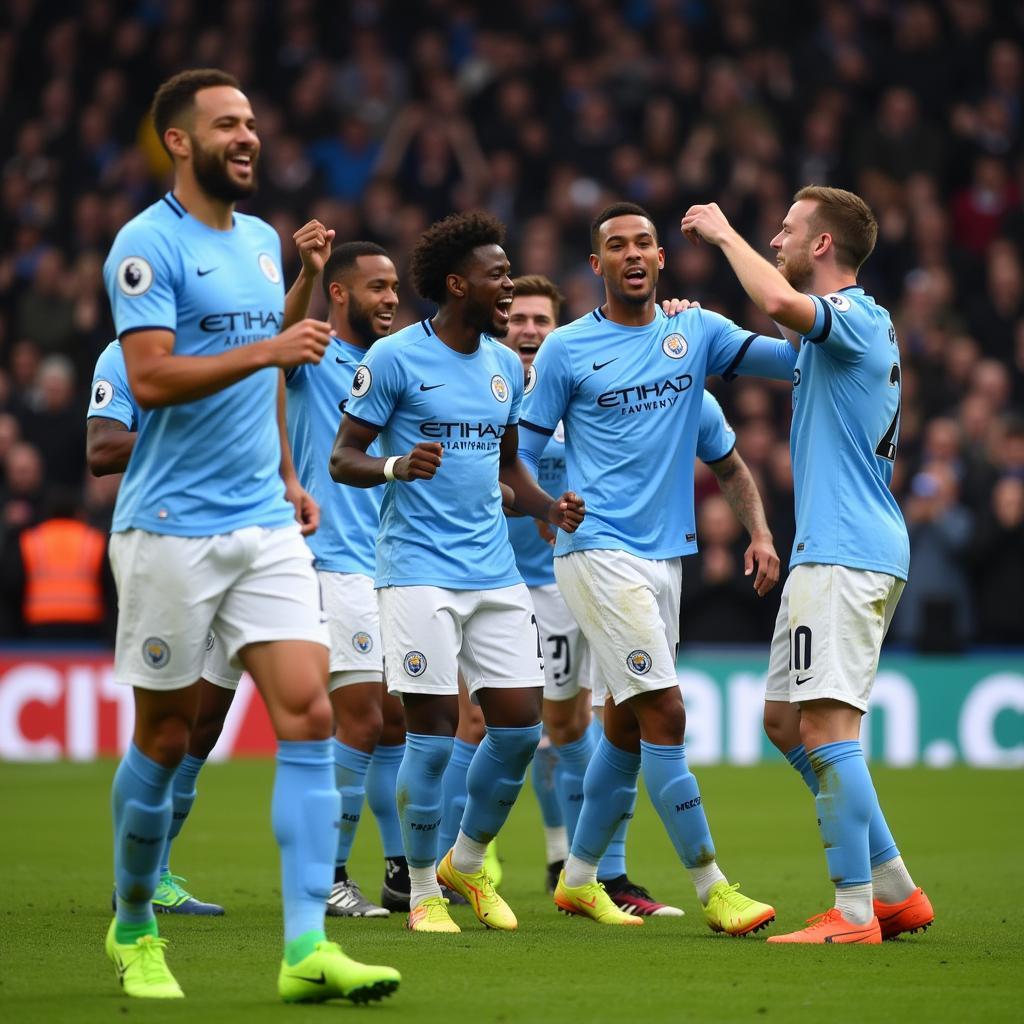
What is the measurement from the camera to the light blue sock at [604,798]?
7797 millimetres

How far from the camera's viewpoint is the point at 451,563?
24.9 feet

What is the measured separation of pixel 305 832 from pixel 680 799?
7.11ft

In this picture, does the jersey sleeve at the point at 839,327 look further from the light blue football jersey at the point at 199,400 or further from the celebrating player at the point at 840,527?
the light blue football jersey at the point at 199,400

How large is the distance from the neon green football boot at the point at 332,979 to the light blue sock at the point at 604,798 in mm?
2321

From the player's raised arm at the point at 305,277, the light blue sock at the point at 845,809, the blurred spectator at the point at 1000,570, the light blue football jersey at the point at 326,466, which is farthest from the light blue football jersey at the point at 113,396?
the blurred spectator at the point at 1000,570

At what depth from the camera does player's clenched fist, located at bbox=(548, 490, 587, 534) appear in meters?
7.45

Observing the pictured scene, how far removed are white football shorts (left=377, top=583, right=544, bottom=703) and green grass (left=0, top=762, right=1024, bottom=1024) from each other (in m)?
1.00

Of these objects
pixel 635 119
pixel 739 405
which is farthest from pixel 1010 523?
pixel 635 119

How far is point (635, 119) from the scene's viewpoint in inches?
818

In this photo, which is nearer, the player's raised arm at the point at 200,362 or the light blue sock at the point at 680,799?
the player's raised arm at the point at 200,362

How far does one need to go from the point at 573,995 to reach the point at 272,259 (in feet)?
8.31

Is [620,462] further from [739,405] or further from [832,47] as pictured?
[832,47]

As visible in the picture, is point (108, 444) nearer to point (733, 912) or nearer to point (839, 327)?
point (839, 327)

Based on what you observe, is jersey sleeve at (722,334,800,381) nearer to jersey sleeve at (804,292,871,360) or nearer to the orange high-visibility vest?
jersey sleeve at (804,292,871,360)
